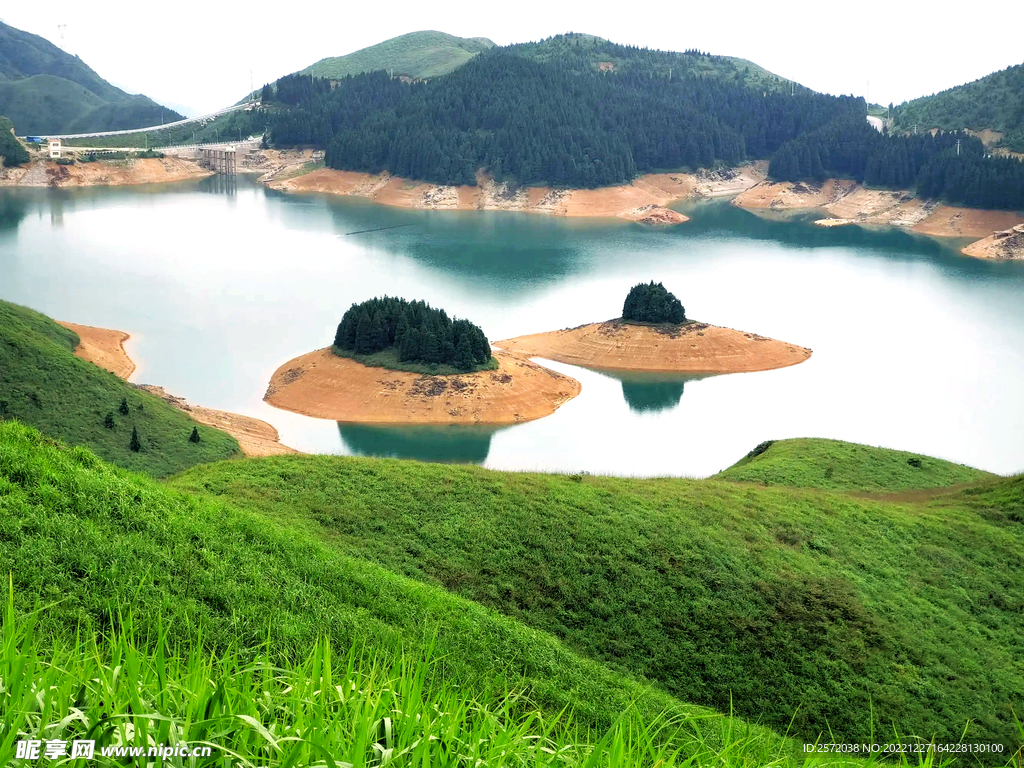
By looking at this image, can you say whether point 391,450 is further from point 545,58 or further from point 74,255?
point 545,58

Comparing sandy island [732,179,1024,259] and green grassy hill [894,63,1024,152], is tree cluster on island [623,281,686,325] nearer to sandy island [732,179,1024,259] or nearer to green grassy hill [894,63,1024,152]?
sandy island [732,179,1024,259]

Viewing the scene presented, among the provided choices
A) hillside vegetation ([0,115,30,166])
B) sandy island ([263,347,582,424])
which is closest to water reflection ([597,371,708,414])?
sandy island ([263,347,582,424])

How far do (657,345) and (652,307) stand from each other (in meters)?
3.34

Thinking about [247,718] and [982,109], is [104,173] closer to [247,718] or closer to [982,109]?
[982,109]

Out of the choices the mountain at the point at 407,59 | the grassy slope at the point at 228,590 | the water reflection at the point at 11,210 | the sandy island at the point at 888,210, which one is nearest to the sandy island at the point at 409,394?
the grassy slope at the point at 228,590

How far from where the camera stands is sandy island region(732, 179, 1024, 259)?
89.6m

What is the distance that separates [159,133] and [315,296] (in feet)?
319

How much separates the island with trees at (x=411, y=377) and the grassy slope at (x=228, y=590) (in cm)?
3174

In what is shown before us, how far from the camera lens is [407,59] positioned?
603 feet

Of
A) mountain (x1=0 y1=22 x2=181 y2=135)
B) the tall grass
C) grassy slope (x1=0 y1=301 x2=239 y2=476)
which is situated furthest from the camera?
mountain (x1=0 y1=22 x2=181 y2=135)

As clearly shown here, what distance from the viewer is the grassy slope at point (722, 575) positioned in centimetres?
1431

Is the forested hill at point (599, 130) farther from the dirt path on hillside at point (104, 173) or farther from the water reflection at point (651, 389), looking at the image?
the water reflection at point (651, 389)

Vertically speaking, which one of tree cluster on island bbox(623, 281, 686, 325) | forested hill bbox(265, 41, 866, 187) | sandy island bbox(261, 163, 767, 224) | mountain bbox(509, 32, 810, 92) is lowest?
tree cluster on island bbox(623, 281, 686, 325)

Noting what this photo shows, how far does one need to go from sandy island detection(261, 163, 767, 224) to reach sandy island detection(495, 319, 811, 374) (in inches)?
1956
